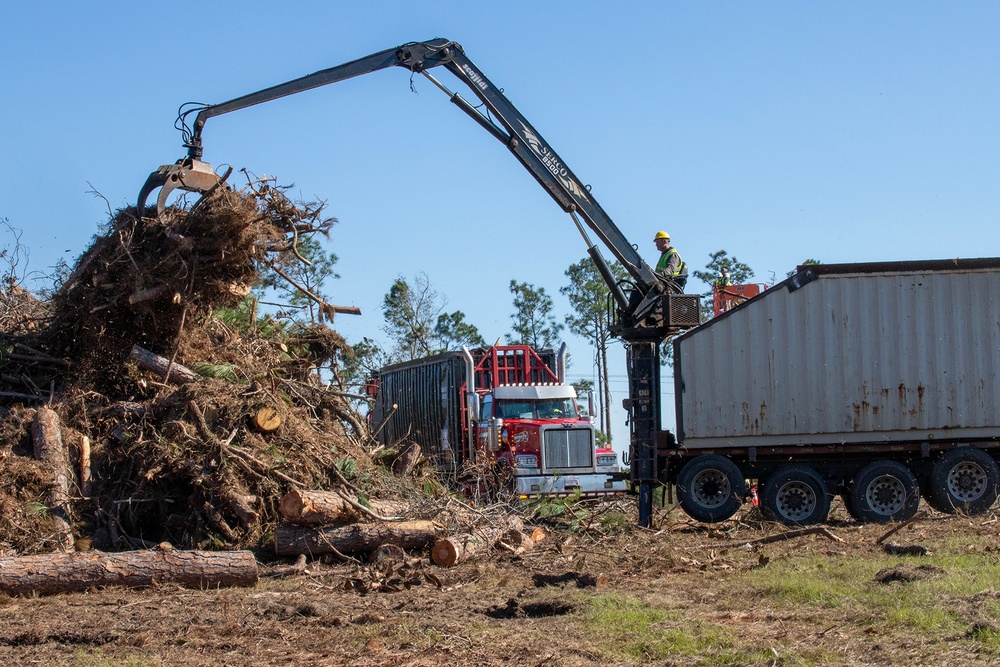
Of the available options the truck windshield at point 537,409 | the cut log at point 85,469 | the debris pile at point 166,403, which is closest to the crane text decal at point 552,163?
the debris pile at point 166,403

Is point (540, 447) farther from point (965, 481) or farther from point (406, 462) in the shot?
point (965, 481)

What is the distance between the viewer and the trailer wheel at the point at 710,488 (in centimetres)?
1426

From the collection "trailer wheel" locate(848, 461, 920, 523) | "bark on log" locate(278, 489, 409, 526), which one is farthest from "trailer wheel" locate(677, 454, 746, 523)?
"bark on log" locate(278, 489, 409, 526)

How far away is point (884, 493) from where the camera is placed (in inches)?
567

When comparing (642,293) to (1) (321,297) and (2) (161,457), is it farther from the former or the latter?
(2) (161,457)

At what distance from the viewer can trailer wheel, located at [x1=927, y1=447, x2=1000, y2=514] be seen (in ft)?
46.5

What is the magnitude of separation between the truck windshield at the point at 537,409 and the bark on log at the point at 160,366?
5.96 metres

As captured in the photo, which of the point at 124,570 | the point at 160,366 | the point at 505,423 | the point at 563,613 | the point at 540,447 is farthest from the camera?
the point at 505,423

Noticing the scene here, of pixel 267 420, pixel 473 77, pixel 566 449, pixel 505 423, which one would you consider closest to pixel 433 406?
pixel 505 423

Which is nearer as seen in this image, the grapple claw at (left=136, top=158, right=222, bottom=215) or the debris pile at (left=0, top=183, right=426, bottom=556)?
the debris pile at (left=0, top=183, right=426, bottom=556)

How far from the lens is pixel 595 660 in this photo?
22.9 feet

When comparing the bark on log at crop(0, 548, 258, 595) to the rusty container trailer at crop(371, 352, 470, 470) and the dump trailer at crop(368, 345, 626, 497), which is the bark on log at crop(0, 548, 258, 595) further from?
the rusty container trailer at crop(371, 352, 470, 470)

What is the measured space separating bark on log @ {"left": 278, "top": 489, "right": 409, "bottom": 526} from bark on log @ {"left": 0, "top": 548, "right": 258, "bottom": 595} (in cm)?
87

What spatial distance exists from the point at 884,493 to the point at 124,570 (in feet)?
33.2
